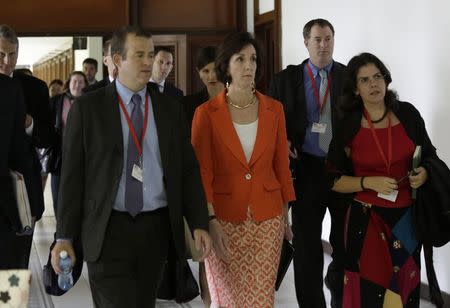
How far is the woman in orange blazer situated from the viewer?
172 inches

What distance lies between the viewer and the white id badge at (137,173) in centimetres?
368

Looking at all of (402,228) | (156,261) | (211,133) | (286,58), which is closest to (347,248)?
(402,228)

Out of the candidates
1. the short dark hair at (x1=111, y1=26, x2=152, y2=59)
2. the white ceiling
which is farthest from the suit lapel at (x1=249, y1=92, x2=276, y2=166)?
the white ceiling

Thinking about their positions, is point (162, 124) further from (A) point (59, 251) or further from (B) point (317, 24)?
(B) point (317, 24)

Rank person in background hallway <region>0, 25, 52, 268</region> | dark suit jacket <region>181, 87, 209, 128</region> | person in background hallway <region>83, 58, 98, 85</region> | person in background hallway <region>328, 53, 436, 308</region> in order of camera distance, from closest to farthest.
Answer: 1. person in background hallway <region>328, 53, 436, 308</region>
2. person in background hallway <region>0, 25, 52, 268</region>
3. dark suit jacket <region>181, 87, 209, 128</region>
4. person in background hallway <region>83, 58, 98, 85</region>

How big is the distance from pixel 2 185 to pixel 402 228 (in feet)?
7.04

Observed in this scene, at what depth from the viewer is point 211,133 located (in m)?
4.49

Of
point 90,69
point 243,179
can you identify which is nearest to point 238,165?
point 243,179

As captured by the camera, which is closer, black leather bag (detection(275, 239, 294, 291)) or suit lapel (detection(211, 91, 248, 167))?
suit lapel (detection(211, 91, 248, 167))

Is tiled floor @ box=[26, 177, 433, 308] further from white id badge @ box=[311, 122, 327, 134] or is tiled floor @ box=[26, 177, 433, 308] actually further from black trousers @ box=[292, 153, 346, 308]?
white id badge @ box=[311, 122, 327, 134]


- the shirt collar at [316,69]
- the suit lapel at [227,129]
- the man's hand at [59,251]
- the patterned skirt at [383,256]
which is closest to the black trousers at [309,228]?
the shirt collar at [316,69]

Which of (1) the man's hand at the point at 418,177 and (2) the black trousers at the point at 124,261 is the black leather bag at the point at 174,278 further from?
(1) the man's hand at the point at 418,177

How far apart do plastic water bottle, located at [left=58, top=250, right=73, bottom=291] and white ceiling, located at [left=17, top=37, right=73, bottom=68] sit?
1777 centimetres

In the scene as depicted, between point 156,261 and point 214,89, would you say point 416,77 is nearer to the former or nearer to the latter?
point 214,89
